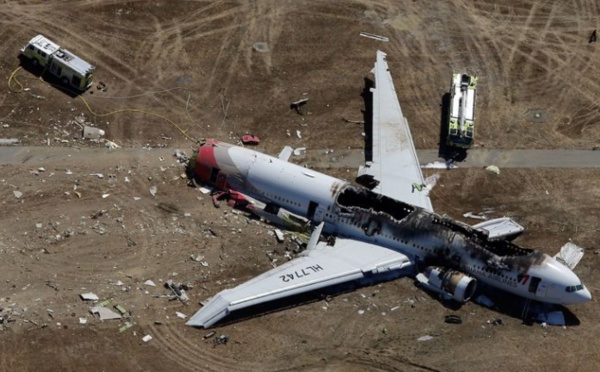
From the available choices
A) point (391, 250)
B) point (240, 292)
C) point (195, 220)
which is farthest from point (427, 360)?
point (195, 220)

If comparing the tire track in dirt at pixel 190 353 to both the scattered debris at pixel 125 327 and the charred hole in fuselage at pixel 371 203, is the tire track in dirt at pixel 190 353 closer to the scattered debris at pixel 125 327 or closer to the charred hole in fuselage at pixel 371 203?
the scattered debris at pixel 125 327

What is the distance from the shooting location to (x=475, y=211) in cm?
5838

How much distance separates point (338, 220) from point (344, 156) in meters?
9.08

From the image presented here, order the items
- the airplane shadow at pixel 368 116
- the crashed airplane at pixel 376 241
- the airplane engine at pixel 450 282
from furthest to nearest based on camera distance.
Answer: the airplane shadow at pixel 368 116 < the airplane engine at pixel 450 282 < the crashed airplane at pixel 376 241

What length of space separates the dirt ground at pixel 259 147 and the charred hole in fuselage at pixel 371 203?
15.2 feet

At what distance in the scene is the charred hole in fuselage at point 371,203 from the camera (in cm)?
5338

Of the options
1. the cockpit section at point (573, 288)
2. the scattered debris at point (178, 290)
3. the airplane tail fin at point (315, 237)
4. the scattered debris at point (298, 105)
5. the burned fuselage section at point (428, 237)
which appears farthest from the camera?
the scattered debris at point (298, 105)

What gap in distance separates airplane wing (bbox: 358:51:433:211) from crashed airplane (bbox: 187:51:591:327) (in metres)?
0.10

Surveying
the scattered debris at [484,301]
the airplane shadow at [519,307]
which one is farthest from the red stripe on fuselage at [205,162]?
the airplane shadow at [519,307]

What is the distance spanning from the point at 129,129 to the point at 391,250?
73.9 feet

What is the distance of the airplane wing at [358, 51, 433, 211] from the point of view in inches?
2238

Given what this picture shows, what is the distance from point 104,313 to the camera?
4769 centimetres

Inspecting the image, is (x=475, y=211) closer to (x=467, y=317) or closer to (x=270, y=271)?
(x=467, y=317)

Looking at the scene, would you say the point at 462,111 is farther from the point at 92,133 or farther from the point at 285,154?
the point at 92,133
